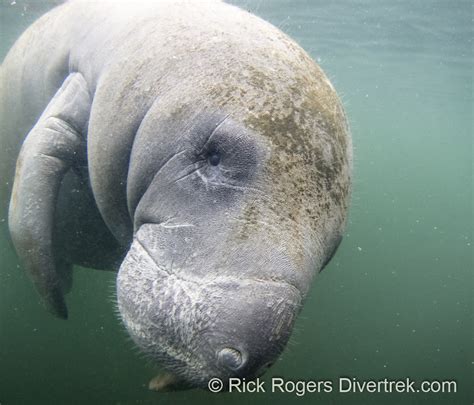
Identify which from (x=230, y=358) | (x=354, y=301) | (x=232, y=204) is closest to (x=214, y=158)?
(x=232, y=204)

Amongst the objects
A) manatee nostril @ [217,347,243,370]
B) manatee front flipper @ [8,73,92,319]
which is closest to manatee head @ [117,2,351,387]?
manatee nostril @ [217,347,243,370]

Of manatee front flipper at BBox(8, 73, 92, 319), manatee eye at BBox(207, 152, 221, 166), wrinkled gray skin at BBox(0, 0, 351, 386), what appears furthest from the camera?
manatee front flipper at BBox(8, 73, 92, 319)

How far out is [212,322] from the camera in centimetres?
190

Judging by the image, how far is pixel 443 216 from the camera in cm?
9406

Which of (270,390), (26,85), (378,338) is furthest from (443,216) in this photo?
(26,85)

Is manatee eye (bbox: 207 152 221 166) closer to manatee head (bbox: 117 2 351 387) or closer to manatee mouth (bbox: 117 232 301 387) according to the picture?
manatee head (bbox: 117 2 351 387)

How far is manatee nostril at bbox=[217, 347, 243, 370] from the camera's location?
1.85m

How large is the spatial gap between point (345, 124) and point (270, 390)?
9351mm

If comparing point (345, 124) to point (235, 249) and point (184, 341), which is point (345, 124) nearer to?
point (235, 249)

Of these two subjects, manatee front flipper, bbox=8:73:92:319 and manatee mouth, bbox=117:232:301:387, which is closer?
manatee mouth, bbox=117:232:301:387

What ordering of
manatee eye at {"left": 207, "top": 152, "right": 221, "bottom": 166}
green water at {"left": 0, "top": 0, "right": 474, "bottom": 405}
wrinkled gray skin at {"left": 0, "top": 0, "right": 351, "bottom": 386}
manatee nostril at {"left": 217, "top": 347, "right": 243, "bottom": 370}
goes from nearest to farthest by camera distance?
manatee nostril at {"left": 217, "top": 347, "right": 243, "bottom": 370}, wrinkled gray skin at {"left": 0, "top": 0, "right": 351, "bottom": 386}, manatee eye at {"left": 207, "top": 152, "right": 221, "bottom": 166}, green water at {"left": 0, "top": 0, "right": 474, "bottom": 405}

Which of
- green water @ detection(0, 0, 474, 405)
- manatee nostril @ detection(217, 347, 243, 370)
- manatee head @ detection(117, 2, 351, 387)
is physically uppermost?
manatee head @ detection(117, 2, 351, 387)

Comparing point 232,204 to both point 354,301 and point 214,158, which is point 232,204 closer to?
point 214,158

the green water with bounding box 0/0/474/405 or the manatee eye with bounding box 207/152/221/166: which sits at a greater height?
the manatee eye with bounding box 207/152/221/166
